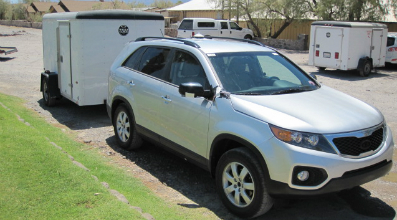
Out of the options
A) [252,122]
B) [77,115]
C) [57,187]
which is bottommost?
[77,115]

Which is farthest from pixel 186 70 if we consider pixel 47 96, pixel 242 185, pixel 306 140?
pixel 47 96

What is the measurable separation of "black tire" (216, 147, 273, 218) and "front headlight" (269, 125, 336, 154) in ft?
1.42

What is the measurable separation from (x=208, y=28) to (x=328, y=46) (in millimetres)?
13666

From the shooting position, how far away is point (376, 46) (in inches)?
697

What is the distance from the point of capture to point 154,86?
5.97m

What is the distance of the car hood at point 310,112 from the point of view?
13.7 feet

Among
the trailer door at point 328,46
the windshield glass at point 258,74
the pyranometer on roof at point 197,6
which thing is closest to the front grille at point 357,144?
the windshield glass at point 258,74

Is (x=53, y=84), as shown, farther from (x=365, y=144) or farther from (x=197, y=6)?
(x=197, y=6)

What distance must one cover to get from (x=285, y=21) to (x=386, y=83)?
18487mm

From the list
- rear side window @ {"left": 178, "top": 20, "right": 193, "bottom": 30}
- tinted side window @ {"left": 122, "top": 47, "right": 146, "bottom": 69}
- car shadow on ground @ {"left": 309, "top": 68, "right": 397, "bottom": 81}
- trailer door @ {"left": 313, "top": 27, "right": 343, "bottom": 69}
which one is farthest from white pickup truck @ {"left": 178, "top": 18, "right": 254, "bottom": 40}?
tinted side window @ {"left": 122, "top": 47, "right": 146, "bottom": 69}

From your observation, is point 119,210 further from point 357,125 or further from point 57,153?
point 357,125

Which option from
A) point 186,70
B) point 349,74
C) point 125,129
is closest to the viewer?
point 186,70

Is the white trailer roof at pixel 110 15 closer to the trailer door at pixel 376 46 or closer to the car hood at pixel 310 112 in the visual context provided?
the car hood at pixel 310 112

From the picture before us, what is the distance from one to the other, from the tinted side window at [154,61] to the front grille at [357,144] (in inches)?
111
